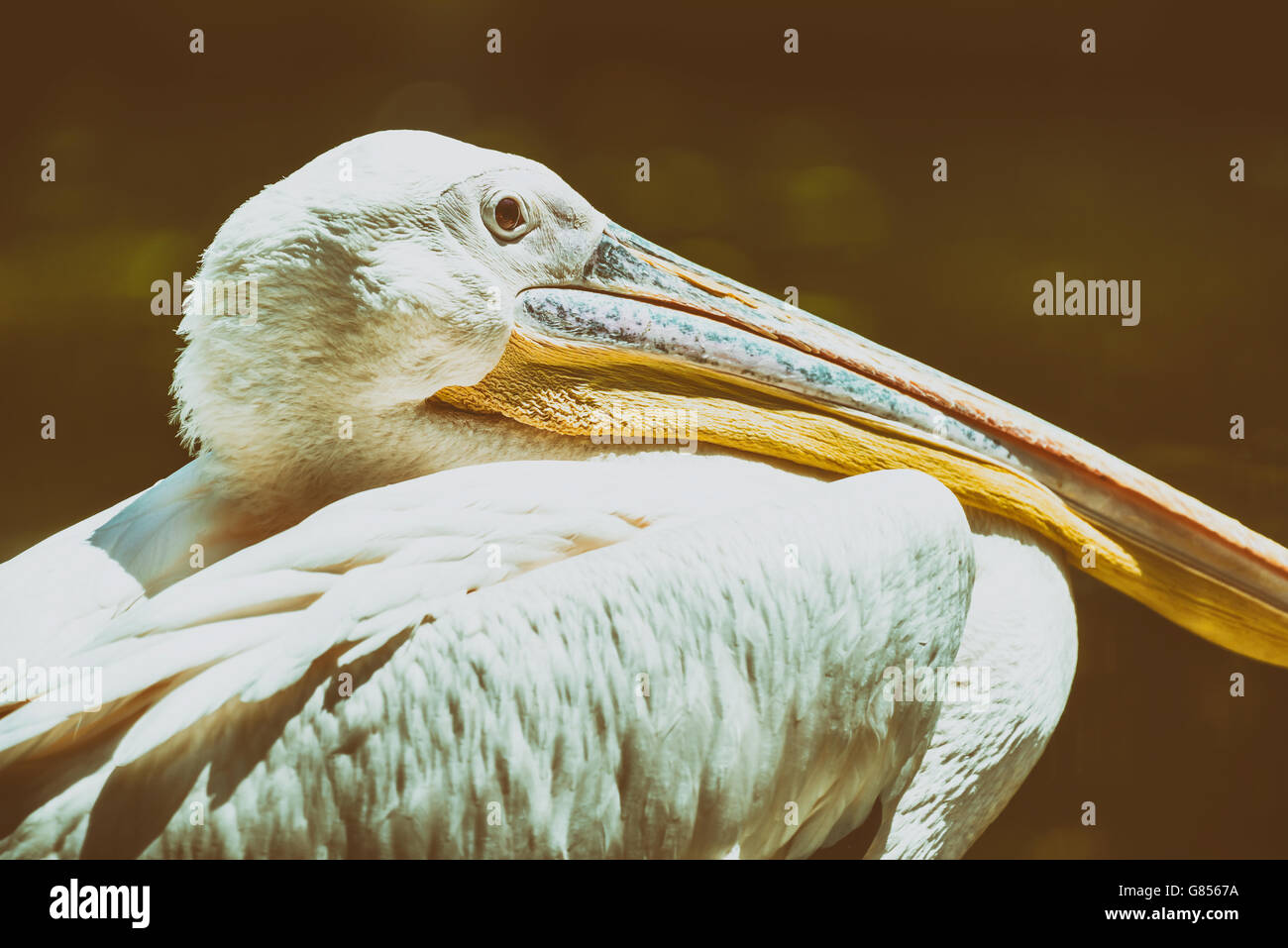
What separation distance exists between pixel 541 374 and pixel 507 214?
0.28m

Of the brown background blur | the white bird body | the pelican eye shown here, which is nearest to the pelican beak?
the pelican eye

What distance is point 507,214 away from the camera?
1837 mm

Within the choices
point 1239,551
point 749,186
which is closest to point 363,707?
point 1239,551

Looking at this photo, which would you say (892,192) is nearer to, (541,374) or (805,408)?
(805,408)

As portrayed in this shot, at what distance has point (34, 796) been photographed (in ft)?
4.37

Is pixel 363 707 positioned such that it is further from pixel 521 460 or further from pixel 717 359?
pixel 717 359

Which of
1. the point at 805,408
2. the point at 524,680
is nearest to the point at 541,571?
the point at 524,680

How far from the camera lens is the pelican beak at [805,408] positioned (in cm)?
188

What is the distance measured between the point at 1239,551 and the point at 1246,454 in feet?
3.13

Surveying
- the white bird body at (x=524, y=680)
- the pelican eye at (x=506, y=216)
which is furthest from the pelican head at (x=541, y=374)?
the white bird body at (x=524, y=680)

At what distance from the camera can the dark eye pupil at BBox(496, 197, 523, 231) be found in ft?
5.98

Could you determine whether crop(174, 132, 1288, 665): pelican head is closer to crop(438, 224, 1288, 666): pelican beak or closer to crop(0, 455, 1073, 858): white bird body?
crop(438, 224, 1288, 666): pelican beak
